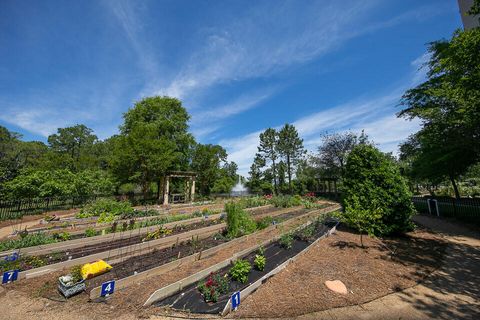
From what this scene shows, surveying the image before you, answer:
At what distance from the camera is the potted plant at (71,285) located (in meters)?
4.09

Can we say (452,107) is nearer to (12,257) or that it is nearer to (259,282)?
(259,282)

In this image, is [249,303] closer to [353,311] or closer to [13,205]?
[353,311]

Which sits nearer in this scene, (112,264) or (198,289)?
(198,289)

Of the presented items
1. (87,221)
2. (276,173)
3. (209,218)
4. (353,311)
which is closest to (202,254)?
(353,311)

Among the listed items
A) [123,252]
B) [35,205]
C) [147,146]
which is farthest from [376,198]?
[35,205]

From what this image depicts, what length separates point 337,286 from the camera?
4.31 metres

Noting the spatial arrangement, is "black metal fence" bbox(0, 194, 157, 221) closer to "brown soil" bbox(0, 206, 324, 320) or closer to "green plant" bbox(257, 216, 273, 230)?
"brown soil" bbox(0, 206, 324, 320)

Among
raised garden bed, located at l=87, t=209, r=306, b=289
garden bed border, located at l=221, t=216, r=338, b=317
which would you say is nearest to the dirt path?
garden bed border, located at l=221, t=216, r=338, b=317

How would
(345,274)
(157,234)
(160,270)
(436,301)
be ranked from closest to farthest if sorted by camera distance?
1. (436,301)
2. (345,274)
3. (160,270)
4. (157,234)

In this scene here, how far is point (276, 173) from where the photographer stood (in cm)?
3503

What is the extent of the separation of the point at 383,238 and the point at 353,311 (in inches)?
207

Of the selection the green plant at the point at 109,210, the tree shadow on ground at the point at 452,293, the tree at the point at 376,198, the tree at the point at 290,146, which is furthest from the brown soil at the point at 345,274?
the tree at the point at 290,146

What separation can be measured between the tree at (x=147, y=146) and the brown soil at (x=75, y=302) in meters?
15.6

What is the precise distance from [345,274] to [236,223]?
4251 mm
